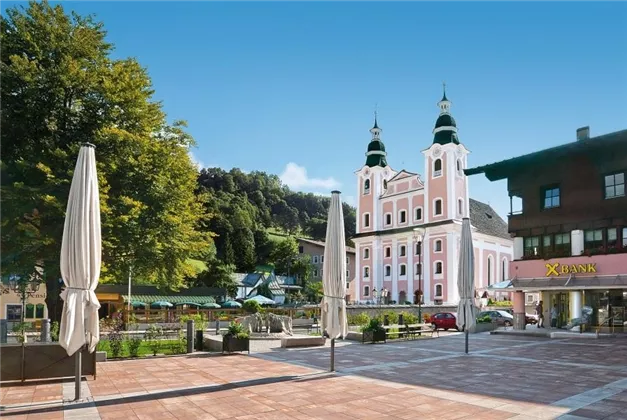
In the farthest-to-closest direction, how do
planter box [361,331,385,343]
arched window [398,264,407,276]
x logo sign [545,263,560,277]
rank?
arched window [398,264,407,276] → x logo sign [545,263,560,277] → planter box [361,331,385,343]

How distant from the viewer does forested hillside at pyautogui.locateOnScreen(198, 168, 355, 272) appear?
9050cm

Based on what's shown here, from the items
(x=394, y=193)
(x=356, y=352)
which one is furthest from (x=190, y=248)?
(x=394, y=193)

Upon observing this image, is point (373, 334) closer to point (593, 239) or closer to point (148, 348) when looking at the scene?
point (148, 348)

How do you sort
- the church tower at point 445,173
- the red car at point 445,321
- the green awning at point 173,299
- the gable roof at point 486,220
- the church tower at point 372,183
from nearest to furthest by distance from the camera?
1. the red car at point 445,321
2. the green awning at point 173,299
3. the church tower at point 445,173
4. the gable roof at point 486,220
5. the church tower at point 372,183

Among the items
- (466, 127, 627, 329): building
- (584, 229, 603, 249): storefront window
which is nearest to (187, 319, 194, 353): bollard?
(466, 127, 627, 329): building

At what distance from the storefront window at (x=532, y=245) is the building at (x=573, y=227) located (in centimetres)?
6

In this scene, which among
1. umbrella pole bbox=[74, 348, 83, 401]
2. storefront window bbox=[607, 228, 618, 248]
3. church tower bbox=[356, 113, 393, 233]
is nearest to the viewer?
umbrella pole bbox=[74, 348, 83, 401]

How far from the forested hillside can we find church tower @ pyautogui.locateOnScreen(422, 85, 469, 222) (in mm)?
33356

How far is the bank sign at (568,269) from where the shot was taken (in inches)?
1073

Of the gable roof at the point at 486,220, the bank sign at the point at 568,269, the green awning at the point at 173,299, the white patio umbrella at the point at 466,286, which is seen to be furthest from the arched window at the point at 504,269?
the white patio umbrella at the point at 466,286

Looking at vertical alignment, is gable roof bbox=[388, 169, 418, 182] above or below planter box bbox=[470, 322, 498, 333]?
above

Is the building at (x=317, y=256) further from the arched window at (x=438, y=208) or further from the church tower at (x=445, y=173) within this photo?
the church tower at (x=445, y=173)

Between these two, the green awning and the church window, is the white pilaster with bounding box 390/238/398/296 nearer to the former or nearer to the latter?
the church window

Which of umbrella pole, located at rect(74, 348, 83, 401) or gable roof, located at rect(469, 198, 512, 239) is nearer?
umbrella pole, located at rect(74, 348, 83, 401)
